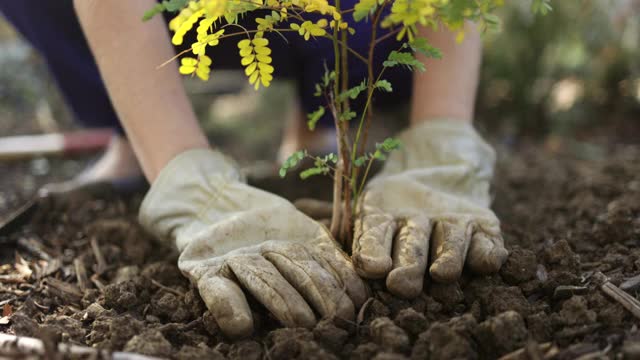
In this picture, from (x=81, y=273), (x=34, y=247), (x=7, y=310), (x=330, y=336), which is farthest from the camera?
(x=34, y=247)

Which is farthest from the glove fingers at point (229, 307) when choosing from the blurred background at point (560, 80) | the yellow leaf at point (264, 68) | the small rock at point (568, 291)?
the blurred background at point (560, 80)

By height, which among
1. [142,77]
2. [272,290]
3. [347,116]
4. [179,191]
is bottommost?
[272,290]

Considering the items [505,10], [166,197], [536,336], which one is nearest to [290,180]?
[166,197]

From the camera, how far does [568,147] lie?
3221 millimetres

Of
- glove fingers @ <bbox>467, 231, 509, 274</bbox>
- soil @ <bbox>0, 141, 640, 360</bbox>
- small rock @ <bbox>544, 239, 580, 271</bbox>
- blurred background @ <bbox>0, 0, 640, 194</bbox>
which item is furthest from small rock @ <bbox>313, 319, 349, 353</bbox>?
blurred background @ <bbox>0, 0, 640, 194</bbox>

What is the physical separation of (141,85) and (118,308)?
610 mm

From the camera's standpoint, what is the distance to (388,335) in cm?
124

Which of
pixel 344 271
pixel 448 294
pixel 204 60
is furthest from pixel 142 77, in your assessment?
pixel 448 294

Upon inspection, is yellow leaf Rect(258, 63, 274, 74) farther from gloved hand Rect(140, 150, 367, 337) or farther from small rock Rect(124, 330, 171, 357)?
small rock Rect(124, 330, 171, 357)

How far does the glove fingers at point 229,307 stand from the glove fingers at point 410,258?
1.05 ft

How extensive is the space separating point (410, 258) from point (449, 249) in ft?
0.33

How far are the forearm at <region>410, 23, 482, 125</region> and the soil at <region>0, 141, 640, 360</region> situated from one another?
396 mm

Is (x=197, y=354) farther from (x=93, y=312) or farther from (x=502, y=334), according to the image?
(x=502, y=334)

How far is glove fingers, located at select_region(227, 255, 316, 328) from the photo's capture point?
1333 millimetres
